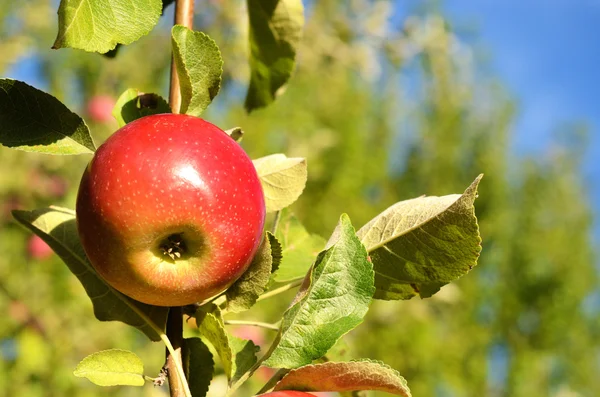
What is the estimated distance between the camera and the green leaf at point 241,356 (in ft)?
2.11

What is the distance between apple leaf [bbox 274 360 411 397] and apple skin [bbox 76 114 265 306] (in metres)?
0.11

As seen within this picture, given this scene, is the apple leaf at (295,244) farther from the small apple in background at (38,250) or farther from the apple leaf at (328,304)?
the small apple in background at (38,250)

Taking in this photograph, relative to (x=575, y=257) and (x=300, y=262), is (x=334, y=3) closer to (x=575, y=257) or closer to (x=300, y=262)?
(x=300, y=262)

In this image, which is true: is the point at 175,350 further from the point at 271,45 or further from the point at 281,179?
the point at 271,45

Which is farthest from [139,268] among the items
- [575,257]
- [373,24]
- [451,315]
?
[575,257]

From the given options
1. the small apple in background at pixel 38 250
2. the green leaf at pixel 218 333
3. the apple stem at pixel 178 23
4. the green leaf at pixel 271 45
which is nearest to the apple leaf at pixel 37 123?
Result: the apple stem at pixel 178 23

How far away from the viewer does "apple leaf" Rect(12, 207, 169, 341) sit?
2.27ft

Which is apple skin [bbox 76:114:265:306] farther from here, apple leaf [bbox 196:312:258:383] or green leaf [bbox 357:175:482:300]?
green leaf [bbox 357:175:482:300]

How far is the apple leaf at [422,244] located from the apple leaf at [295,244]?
0.44ft

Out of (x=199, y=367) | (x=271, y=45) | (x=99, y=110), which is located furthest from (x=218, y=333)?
(x=99, y=110)

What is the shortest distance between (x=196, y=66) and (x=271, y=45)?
1.15 ft

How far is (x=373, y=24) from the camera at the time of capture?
3.11 meters

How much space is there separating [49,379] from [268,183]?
75.3 inches

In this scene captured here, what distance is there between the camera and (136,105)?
698mm
